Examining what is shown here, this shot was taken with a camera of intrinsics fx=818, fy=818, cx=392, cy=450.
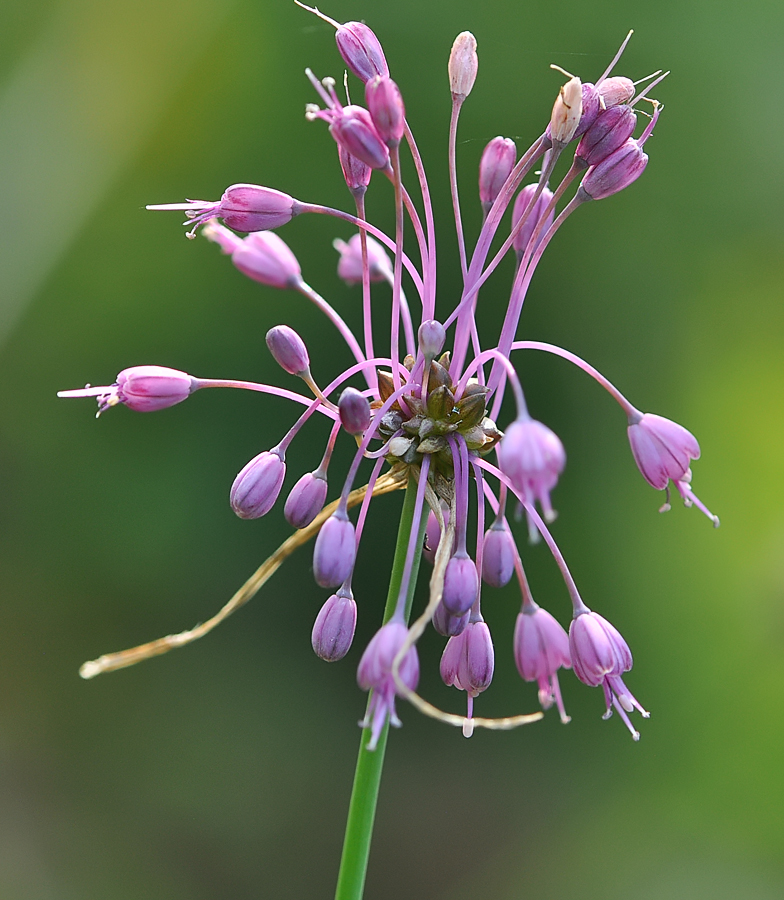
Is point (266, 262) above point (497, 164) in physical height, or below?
below

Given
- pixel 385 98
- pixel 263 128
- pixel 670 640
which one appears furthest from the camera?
pixel 263 128

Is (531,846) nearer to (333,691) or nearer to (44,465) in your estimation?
(333,691)

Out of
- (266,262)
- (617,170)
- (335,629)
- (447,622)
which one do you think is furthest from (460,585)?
(617,170)

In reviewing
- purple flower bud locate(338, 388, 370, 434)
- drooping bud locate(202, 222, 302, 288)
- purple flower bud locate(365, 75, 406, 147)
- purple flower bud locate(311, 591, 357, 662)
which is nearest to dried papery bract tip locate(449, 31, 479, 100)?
purple flower bud locate(365, 75, 406, 147)

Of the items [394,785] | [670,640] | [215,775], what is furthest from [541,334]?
[215,775]

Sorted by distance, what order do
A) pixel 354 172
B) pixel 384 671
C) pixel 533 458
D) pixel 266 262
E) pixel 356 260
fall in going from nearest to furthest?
pixel 533 458 → pixel 384 671 → pixel 266 262 → pixel 354 172 → pixel 356 260

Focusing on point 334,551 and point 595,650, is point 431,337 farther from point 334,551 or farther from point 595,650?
point 595,650
